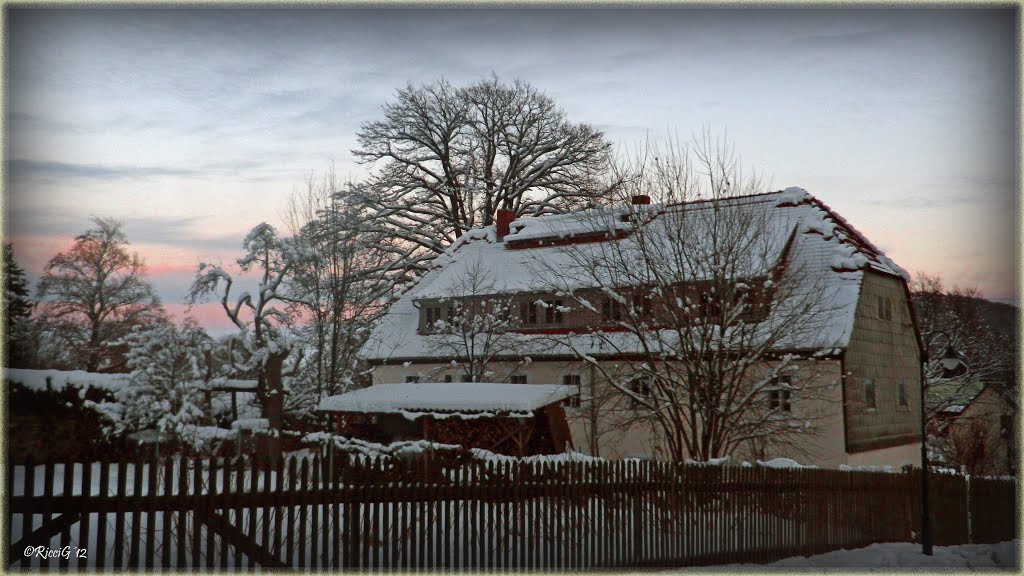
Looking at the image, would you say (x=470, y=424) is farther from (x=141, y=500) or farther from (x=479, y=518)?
(x=141, y=500)

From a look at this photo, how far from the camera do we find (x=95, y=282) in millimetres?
32750

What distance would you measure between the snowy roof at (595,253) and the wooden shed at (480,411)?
1.83 metres

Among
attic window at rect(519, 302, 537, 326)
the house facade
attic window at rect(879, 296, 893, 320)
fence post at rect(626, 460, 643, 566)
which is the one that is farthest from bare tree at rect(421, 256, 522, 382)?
the house facade

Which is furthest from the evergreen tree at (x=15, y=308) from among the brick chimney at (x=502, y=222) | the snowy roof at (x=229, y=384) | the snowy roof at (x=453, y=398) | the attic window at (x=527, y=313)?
the brick chimney at (x=502, y=222)

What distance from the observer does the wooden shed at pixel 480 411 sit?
75.9ft

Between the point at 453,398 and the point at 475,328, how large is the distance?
8010 millimetres

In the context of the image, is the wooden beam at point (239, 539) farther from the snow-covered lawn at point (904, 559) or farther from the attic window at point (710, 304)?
the attic window at point (710, 304)

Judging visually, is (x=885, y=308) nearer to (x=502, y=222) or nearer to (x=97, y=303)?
(x=502, y=222)

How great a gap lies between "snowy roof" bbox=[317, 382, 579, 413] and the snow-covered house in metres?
1.47

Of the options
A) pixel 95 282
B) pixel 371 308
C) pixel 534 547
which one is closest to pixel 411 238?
pixel 371 308

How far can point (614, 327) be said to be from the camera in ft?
92.6

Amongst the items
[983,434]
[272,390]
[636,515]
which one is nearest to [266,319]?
[272,390]

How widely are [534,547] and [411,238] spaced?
105 feet

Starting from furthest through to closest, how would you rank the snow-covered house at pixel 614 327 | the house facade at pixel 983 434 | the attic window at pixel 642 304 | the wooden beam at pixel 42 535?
the house facade at pixel 983 434, the snow-covered house at pixel 614 327, the attic window at pixel 642 304, the wooden beam at pixel 42 535
